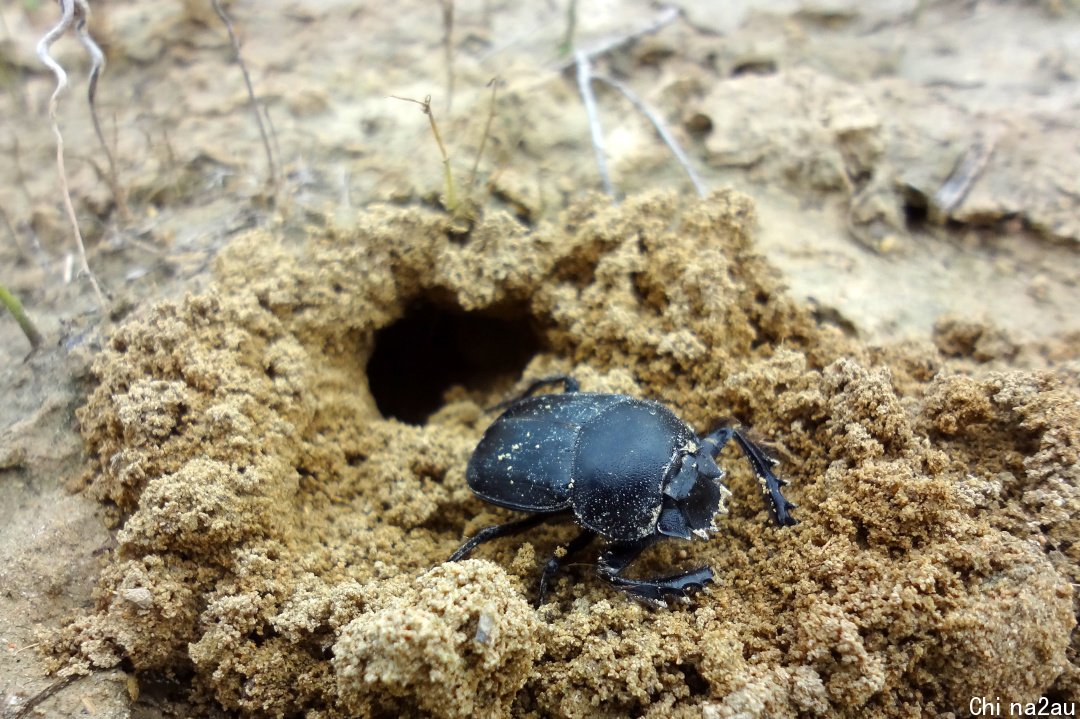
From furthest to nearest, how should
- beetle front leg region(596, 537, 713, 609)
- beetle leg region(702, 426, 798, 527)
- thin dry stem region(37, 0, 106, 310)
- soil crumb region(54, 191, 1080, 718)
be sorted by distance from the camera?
thin dry stem region(37, 0, 106, 310), beetle leg region(702, 426, 798, 527), beetle front leg region(596, 537, 713, 609), soil crumb region(54, 191, 1080, 718)

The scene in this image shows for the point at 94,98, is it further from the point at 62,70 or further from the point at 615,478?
the point at 615,478

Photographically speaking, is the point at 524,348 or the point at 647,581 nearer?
the point at 647,581

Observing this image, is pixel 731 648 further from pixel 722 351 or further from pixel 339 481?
pixel 339 481

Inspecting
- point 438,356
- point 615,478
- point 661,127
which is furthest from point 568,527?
point 661,127

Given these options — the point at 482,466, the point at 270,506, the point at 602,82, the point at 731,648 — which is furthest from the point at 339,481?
the point at 602,82

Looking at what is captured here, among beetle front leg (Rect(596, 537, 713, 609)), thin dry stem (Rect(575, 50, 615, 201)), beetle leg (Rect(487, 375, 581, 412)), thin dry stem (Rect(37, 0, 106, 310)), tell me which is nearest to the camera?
beetle front leg (Rect(596, 537, 713, 609))

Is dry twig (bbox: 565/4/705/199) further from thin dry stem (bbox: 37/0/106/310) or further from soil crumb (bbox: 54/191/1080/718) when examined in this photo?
thin dry stem (bbox: 37/0/106/310)

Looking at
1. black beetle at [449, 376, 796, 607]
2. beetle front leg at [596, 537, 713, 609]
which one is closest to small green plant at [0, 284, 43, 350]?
black beetle at [449, 376, 796, 607]
